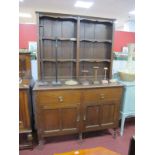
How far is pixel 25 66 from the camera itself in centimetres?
209

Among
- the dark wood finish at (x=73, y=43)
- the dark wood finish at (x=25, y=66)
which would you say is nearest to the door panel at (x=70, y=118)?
the dark wood finish at (x=73, y=43)

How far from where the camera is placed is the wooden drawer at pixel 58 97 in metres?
1.86

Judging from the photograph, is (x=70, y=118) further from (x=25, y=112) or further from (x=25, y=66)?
(x=25, y=66)

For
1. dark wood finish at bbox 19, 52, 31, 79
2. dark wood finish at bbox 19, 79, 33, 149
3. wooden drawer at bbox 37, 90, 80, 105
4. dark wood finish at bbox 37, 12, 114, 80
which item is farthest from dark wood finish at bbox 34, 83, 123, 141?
dark wood finish at bbox 37, 12, 114, 80

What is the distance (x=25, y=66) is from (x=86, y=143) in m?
1.36

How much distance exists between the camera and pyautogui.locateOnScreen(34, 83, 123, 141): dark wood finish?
74.4 inches

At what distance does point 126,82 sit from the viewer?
232 centimetres

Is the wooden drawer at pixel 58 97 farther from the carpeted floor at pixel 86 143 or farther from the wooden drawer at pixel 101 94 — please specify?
the carpeted floor at pixel 86 143

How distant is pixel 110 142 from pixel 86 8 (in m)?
4.14

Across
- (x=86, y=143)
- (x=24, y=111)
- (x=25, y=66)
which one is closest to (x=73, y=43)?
(x=25, y=66)
